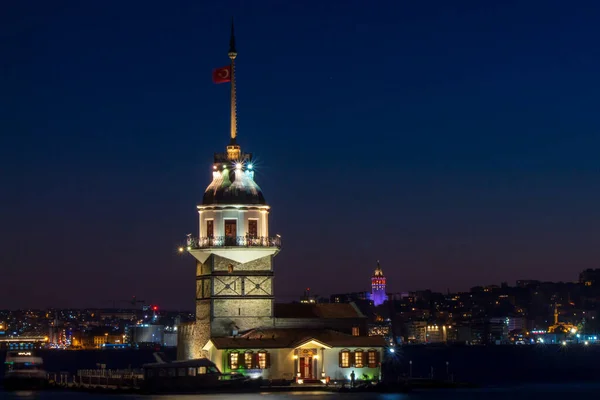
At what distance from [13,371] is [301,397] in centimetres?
2793

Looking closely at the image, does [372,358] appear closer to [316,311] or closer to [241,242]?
[316,311]

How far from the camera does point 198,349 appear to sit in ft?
278

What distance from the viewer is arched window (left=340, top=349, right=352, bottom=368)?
81250mm

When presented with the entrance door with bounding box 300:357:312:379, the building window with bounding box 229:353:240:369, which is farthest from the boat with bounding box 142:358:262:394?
the entrance door with bounding box 300:357:312:379

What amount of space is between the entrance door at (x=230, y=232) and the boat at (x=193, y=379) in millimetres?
8204

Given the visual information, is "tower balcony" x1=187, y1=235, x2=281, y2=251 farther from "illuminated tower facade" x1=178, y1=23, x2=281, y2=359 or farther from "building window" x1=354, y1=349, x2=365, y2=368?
"building window" x1=354, y1=349, x2=365, y2=368

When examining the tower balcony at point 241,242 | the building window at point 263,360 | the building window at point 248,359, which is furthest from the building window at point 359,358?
the tower balcony at point 241,242

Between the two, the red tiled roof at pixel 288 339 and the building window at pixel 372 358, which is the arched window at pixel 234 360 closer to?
the red tiled roof at pixel 288 339

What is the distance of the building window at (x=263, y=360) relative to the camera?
263 feet

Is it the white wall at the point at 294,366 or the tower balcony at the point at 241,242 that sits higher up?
the tower balcony at the point at 241,242

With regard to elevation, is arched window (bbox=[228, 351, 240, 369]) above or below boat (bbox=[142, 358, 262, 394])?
above

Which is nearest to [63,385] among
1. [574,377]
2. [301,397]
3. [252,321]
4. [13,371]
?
[13,371]

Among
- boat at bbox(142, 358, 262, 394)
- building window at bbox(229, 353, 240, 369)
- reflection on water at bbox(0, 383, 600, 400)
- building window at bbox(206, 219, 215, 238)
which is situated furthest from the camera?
building window at bbox(206, 219, 215, 238)

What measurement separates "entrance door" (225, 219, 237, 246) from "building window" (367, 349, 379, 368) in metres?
11.3
